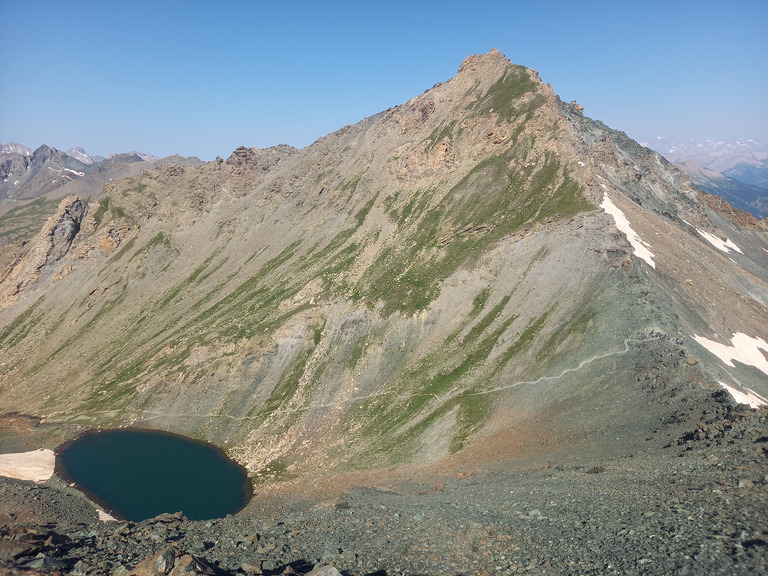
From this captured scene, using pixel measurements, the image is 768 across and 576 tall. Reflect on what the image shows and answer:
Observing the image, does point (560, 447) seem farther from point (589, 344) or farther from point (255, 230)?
point (255, 230)

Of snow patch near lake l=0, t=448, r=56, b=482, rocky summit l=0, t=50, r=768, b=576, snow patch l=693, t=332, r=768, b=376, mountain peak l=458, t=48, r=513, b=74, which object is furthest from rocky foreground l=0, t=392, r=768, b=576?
mountain peak l=458, t=48, r=513, b=74

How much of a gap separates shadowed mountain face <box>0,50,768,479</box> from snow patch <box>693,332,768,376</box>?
3.18ft

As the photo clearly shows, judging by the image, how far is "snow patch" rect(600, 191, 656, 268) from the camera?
73.2 meters

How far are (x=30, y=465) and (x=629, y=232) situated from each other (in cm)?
11105

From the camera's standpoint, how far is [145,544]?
1051 inches

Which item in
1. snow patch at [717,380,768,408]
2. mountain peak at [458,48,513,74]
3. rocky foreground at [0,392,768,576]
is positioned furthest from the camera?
mountain peak at [458,48,513,74]

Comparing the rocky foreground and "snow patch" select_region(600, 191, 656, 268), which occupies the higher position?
"snow patch" select_region(600, 191, 656, 268)

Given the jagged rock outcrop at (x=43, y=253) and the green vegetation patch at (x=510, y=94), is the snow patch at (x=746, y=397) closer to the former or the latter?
the green vegetation patch at (x=510, y=94)

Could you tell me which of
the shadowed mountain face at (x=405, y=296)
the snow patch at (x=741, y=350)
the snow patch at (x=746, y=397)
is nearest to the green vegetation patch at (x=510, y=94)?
the shadowed mountain face at (x=405, y=296)

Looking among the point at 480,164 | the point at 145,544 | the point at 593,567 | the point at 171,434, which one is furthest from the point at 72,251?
the point at 593,567

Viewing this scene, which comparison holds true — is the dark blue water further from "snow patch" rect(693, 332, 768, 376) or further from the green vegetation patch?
the green vegetation patch

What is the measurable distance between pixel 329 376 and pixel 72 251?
126191mm

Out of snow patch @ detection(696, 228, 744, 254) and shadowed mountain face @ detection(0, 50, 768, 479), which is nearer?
shadowed mountain face @ detection(0, 50, 768, 479)

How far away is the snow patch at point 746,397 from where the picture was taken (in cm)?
4548
